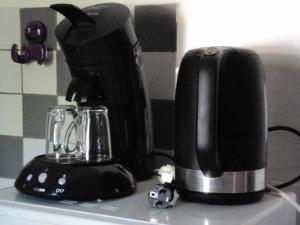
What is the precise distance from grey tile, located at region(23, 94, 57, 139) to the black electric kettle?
589mm

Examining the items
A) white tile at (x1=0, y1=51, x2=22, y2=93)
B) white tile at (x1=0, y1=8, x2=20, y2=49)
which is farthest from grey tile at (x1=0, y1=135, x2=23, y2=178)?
white tile at (x1=0, y1=8, x2=20, y2=49)

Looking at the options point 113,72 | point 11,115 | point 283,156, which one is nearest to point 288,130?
point 283,156

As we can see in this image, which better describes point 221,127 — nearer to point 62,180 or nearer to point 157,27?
point 62,180

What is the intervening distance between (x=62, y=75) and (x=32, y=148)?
0.22m

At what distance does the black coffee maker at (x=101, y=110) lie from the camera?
857 millimetres

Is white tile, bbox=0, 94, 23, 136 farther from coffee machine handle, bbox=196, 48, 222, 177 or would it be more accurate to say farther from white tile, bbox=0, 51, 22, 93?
coffee machine handle, bbox=196, 48, 222, 177

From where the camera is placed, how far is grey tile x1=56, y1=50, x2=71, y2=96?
133cm

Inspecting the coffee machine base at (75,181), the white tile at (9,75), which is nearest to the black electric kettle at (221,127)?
the coffee machine base at (75,181)

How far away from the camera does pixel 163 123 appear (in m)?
1.19

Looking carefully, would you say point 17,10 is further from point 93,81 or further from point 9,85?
point 93,81

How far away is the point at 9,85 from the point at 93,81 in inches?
21.1

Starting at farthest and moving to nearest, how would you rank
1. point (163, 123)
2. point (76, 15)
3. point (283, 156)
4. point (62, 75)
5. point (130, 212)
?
point (62, 75)
point (163, 123)
point (283, 156)
point (76, 15)
point (130, 212)

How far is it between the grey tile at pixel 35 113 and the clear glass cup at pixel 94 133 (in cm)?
40

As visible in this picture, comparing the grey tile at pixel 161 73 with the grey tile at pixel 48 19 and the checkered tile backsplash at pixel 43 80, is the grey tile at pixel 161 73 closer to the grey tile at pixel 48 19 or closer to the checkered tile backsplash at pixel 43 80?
the checkered tile backsplash at pixel 43 80
